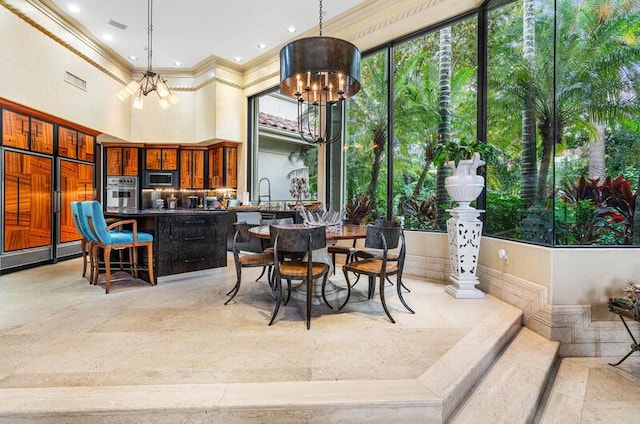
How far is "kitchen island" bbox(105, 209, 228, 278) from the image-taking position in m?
3.81

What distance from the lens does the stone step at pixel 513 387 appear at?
68.2 inches

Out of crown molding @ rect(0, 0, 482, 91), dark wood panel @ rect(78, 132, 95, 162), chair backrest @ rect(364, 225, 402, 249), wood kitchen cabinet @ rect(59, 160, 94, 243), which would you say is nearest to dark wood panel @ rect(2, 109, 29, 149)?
wood kitchen cabinet @ rect(59, 160, 94, 243)

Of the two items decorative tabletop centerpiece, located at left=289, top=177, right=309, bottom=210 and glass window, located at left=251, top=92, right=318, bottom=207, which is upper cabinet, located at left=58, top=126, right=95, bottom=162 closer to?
glass window, located at left=251, top=92, right=318, bottom=207

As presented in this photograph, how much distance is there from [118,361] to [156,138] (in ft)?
20.3

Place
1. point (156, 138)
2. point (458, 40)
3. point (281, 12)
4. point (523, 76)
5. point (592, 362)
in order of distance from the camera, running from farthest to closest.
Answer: point (156, 138), point (281, 12), point (458, 40), point (523, 76), point (592, 362)

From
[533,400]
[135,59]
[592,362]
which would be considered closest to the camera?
[533,400]

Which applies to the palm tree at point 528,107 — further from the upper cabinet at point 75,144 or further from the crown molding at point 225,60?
the upper cabinet at point 75,144

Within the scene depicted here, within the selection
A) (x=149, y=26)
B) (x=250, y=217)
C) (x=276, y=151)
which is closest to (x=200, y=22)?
(x=149, y=26)

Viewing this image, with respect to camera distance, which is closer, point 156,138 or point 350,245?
point 350,245

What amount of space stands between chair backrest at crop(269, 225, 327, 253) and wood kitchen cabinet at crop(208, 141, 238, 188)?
15.5ft

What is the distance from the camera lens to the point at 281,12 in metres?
4.93

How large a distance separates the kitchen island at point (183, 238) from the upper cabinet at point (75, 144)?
2.47 metres

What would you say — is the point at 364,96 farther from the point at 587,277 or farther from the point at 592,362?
the point at 592,362

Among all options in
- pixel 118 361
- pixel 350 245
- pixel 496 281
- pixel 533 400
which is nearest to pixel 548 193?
pixel 496 281
